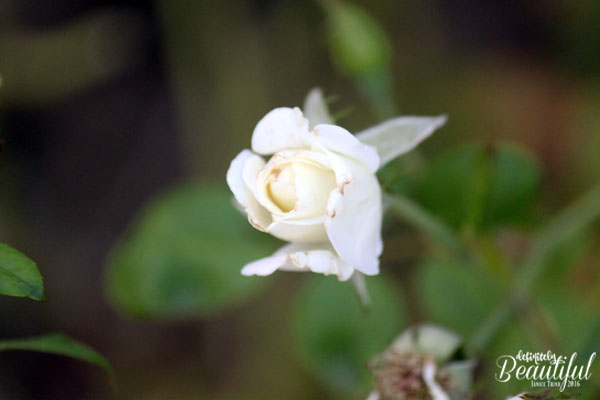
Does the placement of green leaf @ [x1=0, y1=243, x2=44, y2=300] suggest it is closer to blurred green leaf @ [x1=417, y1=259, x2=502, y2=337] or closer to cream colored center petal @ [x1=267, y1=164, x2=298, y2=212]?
cream colored center petal @ [x1=267, y1=164, x2=298, y2=212]

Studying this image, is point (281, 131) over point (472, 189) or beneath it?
over

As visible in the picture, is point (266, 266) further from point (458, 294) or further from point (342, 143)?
point (458, 294)

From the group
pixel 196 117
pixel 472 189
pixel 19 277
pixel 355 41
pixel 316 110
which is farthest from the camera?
pixel 196 117

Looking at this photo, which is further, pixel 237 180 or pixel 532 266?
pixel 532 266

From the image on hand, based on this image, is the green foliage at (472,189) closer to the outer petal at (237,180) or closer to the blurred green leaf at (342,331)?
the blurred green leaf at (342,331)

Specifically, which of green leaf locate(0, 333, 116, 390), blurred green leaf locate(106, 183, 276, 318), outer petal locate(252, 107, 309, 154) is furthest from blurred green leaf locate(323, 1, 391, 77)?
green leaf locate(0, 333, 116, 390)

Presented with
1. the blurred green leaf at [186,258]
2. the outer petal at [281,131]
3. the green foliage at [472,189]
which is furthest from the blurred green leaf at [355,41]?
the outer petal at [281,131]

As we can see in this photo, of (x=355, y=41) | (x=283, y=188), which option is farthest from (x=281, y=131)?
(x=355, y=41)
